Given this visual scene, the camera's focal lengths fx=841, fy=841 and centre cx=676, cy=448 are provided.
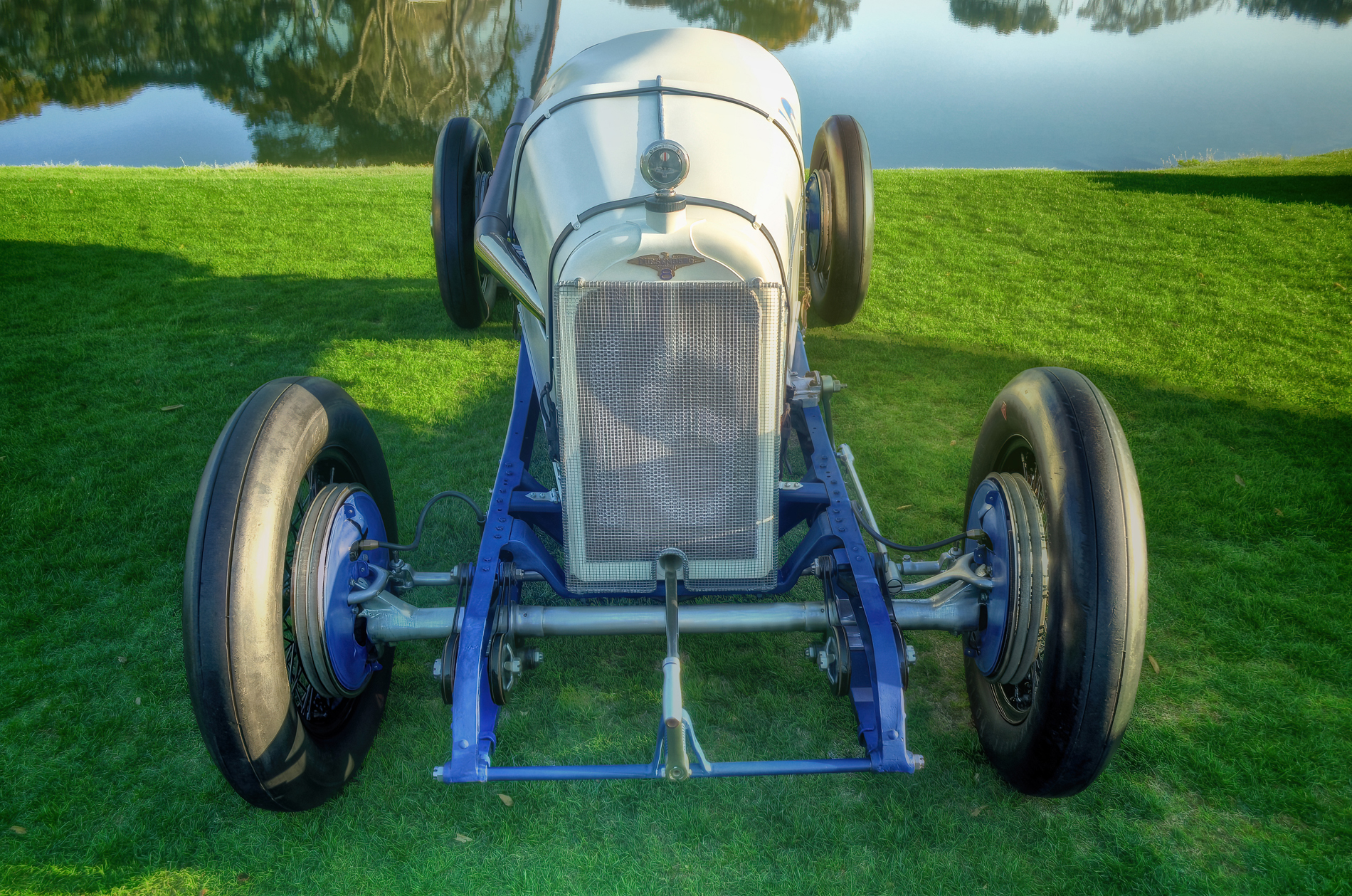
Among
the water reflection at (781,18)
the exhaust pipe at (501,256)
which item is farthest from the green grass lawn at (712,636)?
the water reflection at (781,18)

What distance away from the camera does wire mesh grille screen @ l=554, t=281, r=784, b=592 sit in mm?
2588

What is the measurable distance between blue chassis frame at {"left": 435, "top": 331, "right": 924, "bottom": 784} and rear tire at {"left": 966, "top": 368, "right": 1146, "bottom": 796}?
0.44m

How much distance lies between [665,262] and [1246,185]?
10.2 metres

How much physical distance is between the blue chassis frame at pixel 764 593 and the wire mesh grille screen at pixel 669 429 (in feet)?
0.63

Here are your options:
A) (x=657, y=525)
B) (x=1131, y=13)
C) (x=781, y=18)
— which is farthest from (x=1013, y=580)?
(x=1131, y=13)

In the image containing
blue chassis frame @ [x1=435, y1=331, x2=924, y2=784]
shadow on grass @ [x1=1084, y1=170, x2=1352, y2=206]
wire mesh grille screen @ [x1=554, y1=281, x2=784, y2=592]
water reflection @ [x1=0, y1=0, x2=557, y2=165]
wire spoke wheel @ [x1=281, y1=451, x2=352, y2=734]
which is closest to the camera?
blue chassis frame @ [x1=435, y1=331, x2=924, y2=784]

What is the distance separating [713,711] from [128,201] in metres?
8.95

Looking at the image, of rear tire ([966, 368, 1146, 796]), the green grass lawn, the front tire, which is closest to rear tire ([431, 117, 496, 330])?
the green grass lawn

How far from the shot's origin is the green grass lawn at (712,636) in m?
2.64

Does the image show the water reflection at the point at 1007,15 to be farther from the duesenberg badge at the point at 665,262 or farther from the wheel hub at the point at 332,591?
the wheel hub at the point at 332,591

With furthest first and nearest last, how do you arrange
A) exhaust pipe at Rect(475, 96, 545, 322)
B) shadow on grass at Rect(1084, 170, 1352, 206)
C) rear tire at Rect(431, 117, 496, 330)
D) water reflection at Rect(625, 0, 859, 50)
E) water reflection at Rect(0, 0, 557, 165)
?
water reflection at Rect(625, 0, 859, 50)
water reflection at Rect(0, 0, 557, 165)
shadow on grass at Rect(1084, 170, 1352, 206)
rear tire at Rect(431, 117, 496, 330)
exhaust pipe at Rect(475, 96, 545, 322)

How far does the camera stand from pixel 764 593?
3.03 meters

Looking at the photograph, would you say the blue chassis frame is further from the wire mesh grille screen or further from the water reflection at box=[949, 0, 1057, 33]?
the water reflection at box=[949, 0, 1057, 33]

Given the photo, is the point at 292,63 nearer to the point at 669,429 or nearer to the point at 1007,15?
the point at 1007,15
